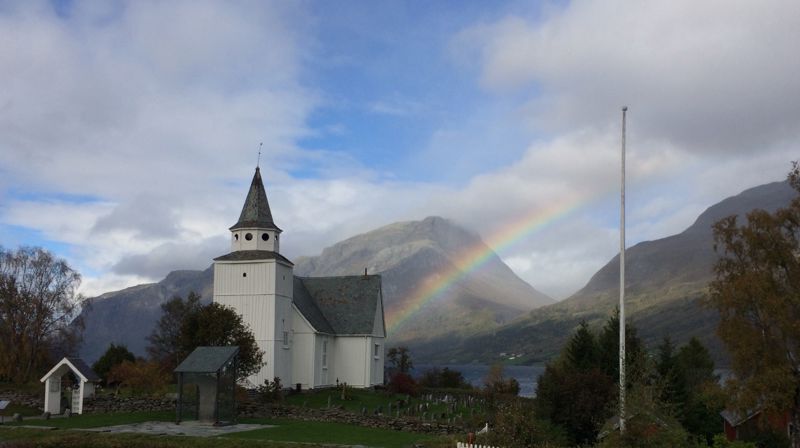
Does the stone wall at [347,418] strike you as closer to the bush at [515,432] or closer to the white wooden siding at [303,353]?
the bush at [515,432]

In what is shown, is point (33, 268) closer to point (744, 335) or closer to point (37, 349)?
point (37, 349)

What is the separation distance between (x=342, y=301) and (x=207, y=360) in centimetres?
3194

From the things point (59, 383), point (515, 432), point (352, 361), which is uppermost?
point (352, 361)

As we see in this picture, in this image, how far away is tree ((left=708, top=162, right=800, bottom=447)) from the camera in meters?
35.6

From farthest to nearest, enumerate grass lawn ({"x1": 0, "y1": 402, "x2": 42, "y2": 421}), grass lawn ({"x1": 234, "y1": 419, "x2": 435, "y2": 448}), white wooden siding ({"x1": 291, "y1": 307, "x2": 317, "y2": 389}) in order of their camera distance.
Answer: white wooden siding ({"x1": 291, "y1": 307, "x2": 317, "y2": 389}), grass lawn ({"x1": 0, "y1": 402, "x2": 42, "y2": 421}), grass lawn ({"x1": 234, "y1": 419, "x2": 435, "y2": 448})

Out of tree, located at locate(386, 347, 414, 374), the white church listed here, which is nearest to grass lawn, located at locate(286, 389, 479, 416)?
the white church

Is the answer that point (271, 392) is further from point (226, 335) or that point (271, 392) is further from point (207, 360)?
point (207, 360)

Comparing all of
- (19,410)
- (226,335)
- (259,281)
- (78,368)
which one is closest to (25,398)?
(19,410)

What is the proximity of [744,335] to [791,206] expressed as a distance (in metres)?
7.05

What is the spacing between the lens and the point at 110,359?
71062 millimetres

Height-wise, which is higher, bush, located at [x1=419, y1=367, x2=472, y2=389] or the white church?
the white church

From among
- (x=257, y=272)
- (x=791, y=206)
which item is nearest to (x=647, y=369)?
(x=791, y=206)

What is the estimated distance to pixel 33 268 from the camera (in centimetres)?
6769

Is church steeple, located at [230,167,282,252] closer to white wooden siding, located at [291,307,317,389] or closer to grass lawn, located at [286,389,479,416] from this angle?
white wooden siding, located at [291,307,317,389]
